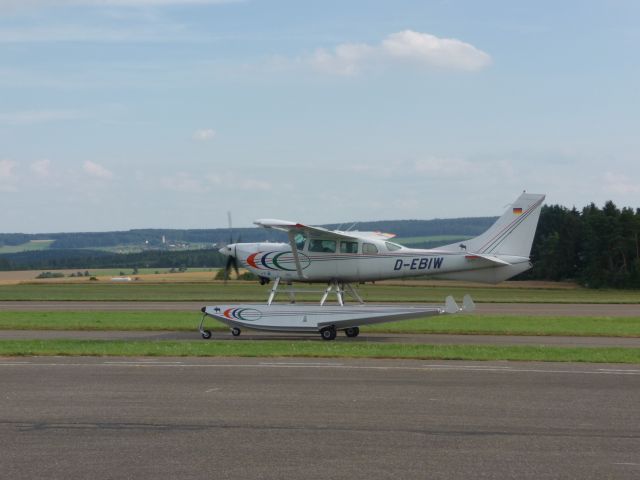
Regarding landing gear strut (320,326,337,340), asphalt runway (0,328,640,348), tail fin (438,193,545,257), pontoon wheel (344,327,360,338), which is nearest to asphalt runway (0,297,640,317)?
tail fin (438,193,545,257)

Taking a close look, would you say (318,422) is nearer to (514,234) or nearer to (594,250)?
(514,234)

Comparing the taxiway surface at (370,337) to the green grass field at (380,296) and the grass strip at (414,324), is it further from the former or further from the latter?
the green grass field at (380,296)

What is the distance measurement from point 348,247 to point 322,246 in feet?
2.66

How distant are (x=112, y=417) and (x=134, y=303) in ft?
123

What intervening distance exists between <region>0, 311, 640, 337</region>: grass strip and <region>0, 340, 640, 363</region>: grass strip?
761 cm

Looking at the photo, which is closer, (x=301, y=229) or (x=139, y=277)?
(x=301, y=229)

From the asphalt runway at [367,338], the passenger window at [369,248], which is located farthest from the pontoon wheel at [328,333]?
the passenger window at [369,248]

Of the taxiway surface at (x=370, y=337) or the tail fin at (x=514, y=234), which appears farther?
the tail fin at (x=514, y=234)

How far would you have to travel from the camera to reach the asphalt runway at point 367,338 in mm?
25859

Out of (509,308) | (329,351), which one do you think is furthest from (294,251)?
(509,308)

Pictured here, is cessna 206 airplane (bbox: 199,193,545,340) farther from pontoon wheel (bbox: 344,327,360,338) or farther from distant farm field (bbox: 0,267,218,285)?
distant farm field (bbox: 0,267,218,285)

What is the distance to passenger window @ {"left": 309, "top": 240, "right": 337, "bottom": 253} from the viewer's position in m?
29.7

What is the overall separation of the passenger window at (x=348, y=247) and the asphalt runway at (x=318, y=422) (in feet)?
38.4

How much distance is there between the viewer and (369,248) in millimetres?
29703
